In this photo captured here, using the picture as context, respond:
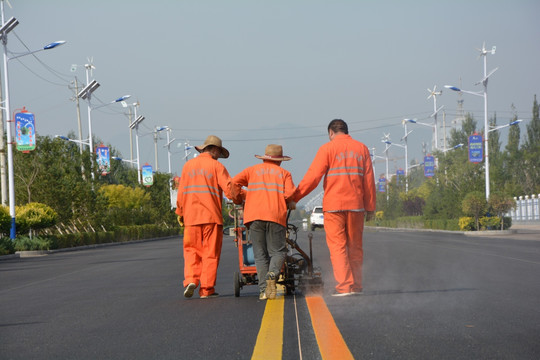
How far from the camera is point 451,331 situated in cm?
571

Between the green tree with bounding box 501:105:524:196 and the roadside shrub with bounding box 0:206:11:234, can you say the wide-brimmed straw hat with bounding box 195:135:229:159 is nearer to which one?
the roadside shrub with bounding box 0:206:11:234

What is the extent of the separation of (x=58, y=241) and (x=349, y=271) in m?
31.0

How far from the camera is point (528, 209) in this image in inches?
2704

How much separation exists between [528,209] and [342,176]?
63875 millimetres

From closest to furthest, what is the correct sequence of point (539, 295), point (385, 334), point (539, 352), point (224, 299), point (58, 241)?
1. point (539, 352)
2. point (385, 334)
3. point (539, 295)
4. point (224, 299)
5. point (58, 241)

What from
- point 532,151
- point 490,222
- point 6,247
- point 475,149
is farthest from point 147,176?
point 532,151

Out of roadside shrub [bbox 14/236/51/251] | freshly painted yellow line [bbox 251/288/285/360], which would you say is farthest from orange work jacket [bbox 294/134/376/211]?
roadside shrub [bbox 14/236/51/251]

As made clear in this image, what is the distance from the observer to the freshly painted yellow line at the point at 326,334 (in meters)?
4.95

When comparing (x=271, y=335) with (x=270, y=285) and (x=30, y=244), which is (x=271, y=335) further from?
(x=30, y=244)

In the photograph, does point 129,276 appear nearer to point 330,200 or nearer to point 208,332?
point 330,200

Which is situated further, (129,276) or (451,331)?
(129,276)

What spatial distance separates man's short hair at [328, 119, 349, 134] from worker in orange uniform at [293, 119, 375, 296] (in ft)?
0.45

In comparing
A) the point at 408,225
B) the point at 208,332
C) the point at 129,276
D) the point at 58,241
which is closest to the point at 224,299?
the point at 208,332

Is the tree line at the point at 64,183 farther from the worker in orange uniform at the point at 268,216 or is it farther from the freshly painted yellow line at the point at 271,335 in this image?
the freshly painted yellow line at the point at 271,335
